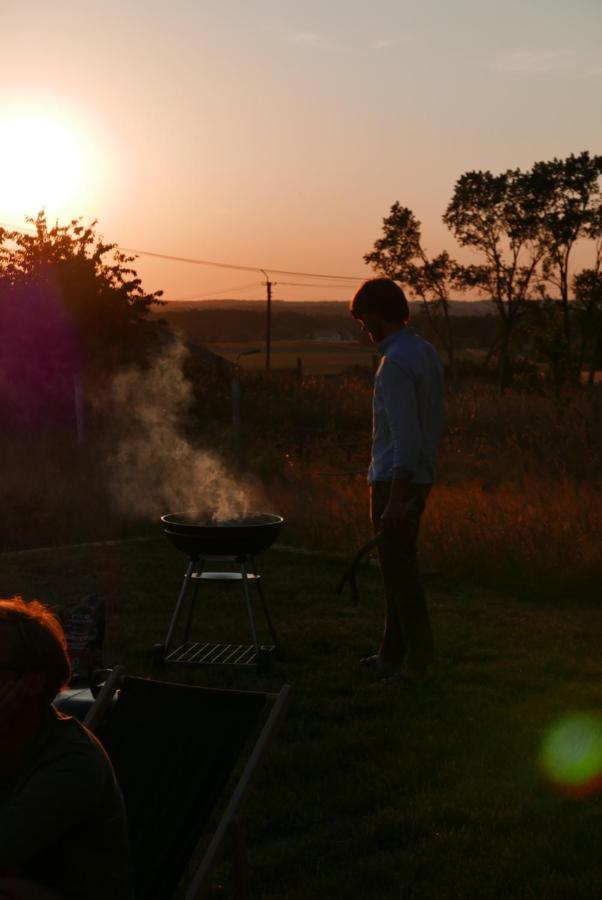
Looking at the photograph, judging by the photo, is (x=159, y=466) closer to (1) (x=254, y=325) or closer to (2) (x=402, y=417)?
(2) (x=402, y=417)

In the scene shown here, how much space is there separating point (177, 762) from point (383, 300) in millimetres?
3164

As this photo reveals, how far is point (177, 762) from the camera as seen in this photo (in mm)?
3500

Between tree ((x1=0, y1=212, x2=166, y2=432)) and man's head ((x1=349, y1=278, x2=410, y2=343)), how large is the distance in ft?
61.0

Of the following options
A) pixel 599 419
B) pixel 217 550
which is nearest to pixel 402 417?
pixel 217 550

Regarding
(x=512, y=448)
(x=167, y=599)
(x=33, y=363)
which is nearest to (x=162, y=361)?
(x=33, y=363)

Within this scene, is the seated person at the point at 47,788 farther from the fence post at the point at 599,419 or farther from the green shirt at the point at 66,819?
the fence post at the point at 599,419

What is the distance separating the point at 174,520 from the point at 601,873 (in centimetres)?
389

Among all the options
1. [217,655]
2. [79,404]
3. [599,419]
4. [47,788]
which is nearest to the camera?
[47,788]

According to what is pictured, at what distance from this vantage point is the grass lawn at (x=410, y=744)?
13.4ft

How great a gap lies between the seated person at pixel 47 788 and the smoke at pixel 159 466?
4854 mm

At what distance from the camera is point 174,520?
728cm

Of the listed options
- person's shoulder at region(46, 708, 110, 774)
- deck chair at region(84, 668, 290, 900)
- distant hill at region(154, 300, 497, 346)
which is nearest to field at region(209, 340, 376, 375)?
distant hill at region(154, 300, 497, 346)

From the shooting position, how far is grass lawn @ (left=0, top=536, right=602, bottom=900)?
4.07 meters

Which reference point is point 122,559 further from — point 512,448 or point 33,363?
point 33,363
